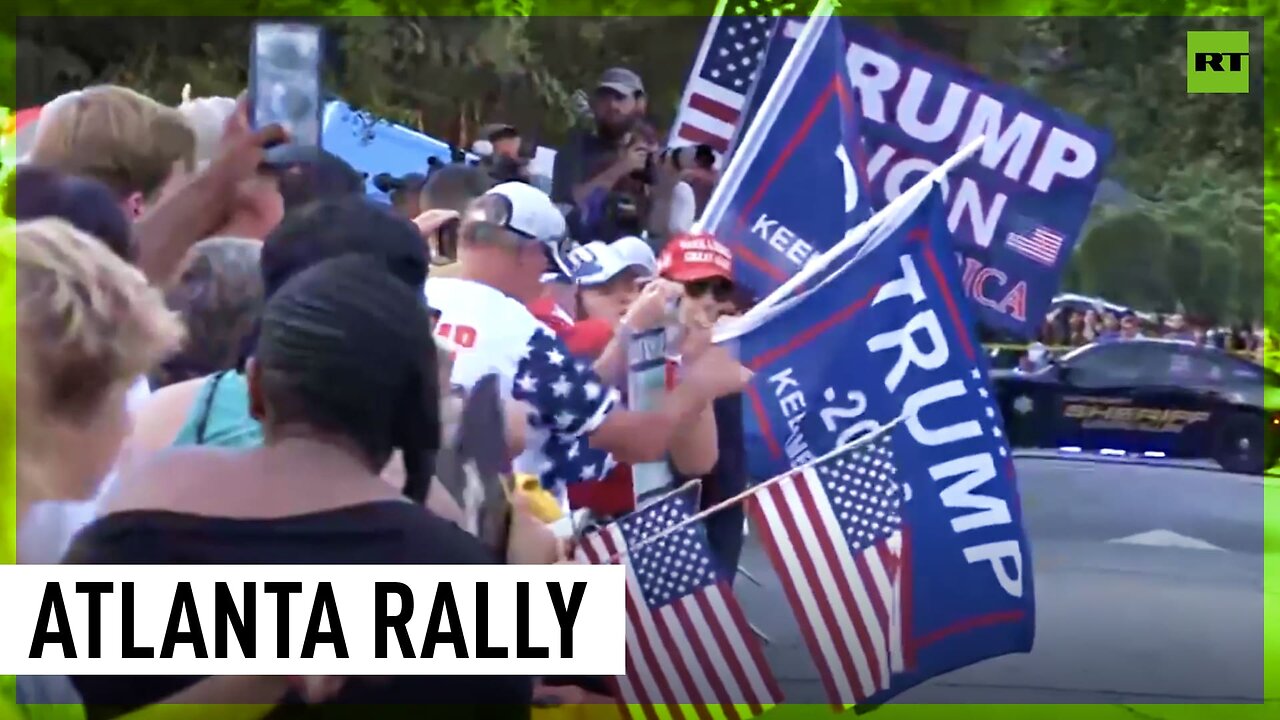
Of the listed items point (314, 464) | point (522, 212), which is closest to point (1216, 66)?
point (522, 212)

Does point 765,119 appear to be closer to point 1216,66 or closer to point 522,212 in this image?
point 522,212

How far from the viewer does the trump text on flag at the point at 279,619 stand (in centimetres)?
315

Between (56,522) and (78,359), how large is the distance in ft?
1.13

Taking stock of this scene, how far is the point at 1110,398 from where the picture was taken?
368cm

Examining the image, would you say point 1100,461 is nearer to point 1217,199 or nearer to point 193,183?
point 1217,199

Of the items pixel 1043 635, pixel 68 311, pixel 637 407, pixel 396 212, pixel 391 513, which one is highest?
pixel 396 212

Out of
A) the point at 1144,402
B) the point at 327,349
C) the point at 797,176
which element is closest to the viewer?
the point at 327,349

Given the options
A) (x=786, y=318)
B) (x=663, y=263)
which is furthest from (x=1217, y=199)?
(x=663, y=263)

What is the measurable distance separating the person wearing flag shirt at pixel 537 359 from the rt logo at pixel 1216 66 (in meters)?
1.17

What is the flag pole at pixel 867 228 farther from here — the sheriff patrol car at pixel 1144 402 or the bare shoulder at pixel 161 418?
the bare shoulder at pixel 161 418

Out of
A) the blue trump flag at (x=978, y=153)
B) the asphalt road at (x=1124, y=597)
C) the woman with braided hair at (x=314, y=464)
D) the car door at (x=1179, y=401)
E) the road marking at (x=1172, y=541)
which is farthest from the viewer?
the road marking at (x=1172, y=541)

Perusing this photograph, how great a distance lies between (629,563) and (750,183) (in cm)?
86

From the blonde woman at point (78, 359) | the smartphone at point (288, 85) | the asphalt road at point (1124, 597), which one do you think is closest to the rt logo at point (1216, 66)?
the asphalt road at point (1124, 597)

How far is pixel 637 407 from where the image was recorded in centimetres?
322
